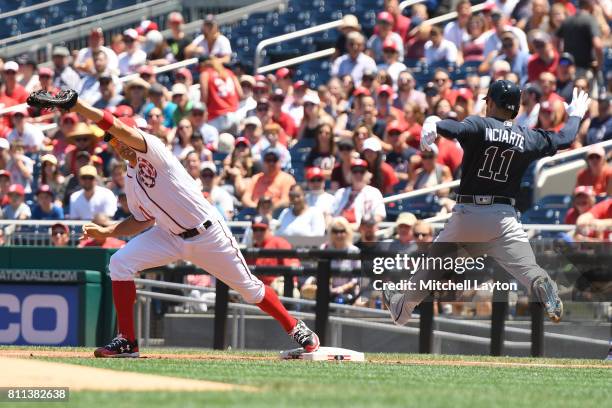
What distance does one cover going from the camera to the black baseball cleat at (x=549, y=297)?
384 inches

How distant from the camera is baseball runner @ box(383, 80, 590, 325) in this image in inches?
389

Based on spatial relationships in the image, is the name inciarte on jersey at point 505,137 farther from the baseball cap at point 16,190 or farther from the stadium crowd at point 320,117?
the baseball cap at point 16,190

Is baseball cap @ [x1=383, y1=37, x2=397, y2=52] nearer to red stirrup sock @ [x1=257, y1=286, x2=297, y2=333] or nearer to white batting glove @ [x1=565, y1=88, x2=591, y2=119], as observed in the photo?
white batting glove @ [x1=565, y1=88, x2=591, y2=119]

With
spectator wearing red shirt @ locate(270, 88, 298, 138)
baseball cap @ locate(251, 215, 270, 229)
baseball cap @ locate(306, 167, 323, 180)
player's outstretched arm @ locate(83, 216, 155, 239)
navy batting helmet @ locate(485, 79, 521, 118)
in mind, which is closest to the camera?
navy batting helmet @ locate(485, 79, 521, 118)

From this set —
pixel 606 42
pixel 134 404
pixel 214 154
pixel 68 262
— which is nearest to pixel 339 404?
pixel 134 404

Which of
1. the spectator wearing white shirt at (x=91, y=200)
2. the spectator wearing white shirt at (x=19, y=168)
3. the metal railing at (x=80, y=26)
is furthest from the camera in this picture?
the metal railing at (x=80, y=26)

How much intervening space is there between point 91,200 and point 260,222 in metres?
2.35

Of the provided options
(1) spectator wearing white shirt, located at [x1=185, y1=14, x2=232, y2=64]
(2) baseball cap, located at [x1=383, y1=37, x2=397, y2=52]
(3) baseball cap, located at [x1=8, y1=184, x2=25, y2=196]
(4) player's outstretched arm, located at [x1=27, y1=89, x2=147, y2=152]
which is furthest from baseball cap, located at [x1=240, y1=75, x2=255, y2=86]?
(4) player's outstretched arm, located at [x1=27, y1=89, x2=147, y2=152]

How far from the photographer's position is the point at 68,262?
12.9m

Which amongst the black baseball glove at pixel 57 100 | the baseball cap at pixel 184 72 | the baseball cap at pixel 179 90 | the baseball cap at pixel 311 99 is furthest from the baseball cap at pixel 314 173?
the black baseball glove at pixel 57 100

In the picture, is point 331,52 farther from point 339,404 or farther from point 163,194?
point 339,404

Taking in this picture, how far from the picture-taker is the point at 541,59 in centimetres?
1744

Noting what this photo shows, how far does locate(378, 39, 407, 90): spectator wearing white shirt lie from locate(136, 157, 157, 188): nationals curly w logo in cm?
956

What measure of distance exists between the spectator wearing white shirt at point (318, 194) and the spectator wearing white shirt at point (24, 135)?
4.52 m
